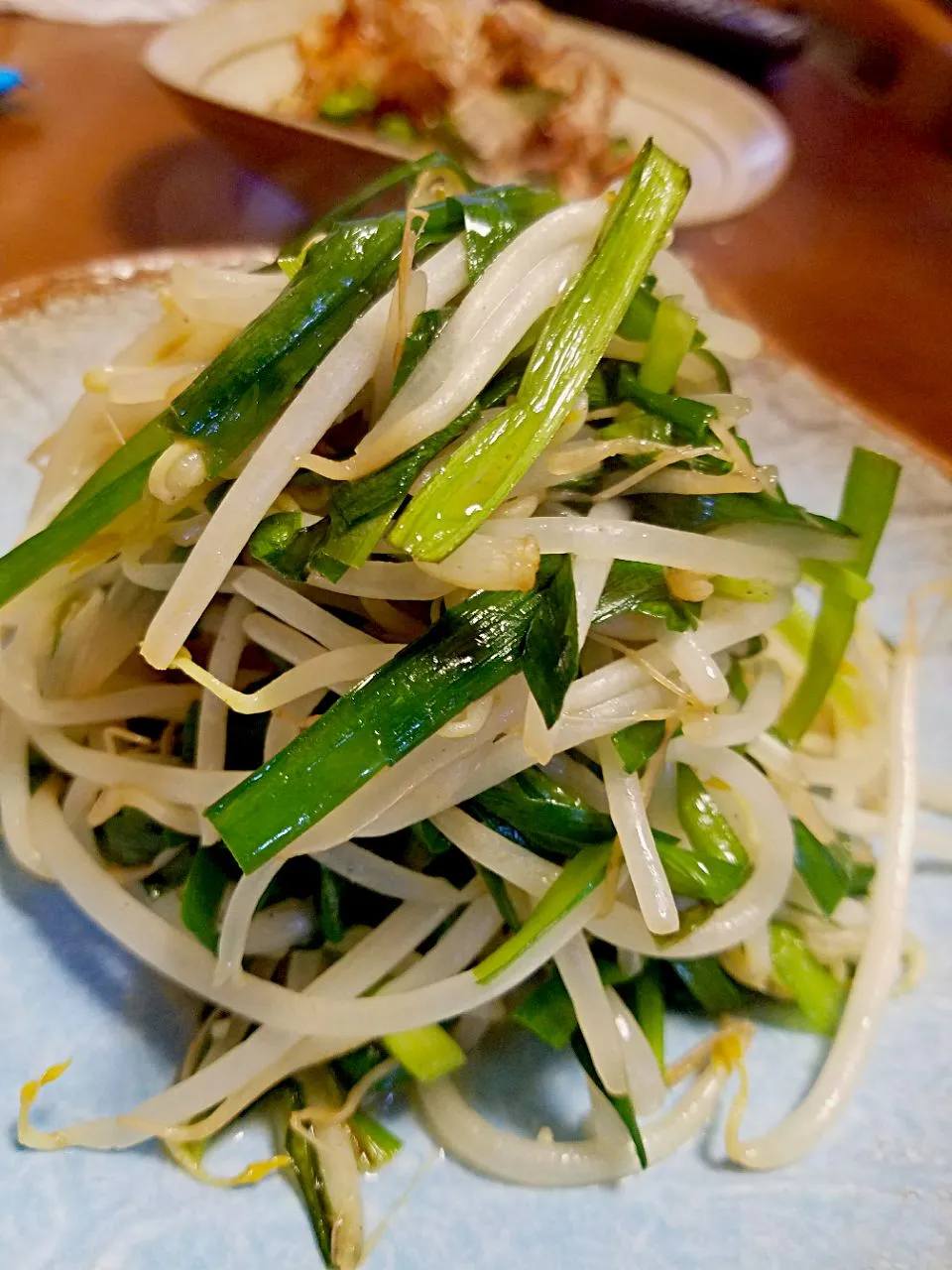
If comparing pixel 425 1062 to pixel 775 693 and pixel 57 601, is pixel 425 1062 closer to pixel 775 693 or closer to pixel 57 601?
pixel 775 693

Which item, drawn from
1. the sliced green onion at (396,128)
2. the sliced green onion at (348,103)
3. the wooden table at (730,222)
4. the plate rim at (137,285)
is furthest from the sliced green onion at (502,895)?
the sliced green onion at (348,103)

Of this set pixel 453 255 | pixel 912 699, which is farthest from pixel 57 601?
pixel 912 699

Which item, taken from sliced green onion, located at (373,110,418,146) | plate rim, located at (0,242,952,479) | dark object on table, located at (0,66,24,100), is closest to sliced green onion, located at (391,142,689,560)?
plate rim, located at (0,242,952,479)

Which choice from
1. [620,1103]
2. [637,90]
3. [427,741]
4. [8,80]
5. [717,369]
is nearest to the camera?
[427,741]

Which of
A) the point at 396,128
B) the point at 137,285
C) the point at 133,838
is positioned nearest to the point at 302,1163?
the point at 133,838

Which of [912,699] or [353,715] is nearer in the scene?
[353,715]

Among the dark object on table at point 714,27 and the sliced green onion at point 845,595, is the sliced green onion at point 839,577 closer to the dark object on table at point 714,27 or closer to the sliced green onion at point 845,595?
the sliced green onion at point 845,595

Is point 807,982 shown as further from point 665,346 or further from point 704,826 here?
point 665,346
